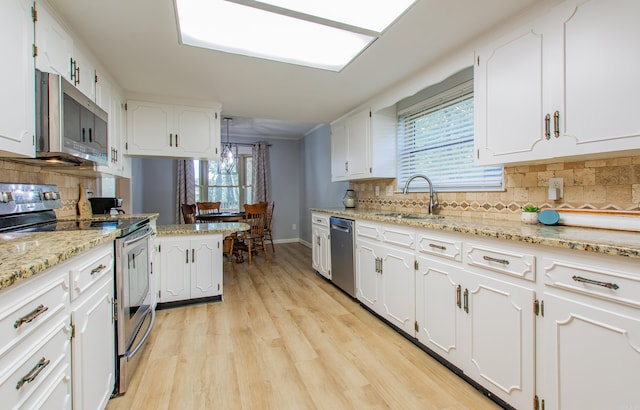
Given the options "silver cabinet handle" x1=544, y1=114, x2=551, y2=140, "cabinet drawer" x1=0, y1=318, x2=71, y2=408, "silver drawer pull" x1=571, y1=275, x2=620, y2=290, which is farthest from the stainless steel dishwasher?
"cabinet drawer" x1=0, y1=318, x2=71, y2=408

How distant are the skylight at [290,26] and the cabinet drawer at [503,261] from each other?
1.42 metres

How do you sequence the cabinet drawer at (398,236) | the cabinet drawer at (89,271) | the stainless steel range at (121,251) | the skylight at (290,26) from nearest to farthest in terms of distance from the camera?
the cabinet drawer at (89,271) < the stainless steel range at (121,251) < the skylight at (290,26) < the cabinet drawer at (398,236)

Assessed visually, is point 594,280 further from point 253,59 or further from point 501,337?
point 253,59

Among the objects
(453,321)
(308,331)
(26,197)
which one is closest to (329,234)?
(308,331)

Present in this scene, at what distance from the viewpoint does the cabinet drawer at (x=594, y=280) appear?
39.9 inches

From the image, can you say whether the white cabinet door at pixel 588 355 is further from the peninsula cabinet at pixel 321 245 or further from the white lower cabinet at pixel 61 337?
the peninsula cabinet at pixel 321 245

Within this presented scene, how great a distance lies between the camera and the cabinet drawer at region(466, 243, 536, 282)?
52.5 inches

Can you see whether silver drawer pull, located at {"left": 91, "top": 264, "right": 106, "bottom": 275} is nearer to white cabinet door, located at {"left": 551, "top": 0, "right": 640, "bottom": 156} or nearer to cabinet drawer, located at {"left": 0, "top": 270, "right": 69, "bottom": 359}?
cabinet drawer, located at {"left": 0, "top": 270, "right": 69, "bottom": 359}

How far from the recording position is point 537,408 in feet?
4.28

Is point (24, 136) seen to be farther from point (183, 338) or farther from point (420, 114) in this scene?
point (420, 114)

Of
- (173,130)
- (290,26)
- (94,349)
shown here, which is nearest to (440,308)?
(94,349)

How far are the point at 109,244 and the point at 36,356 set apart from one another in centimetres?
73

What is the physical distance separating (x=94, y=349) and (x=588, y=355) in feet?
6.67

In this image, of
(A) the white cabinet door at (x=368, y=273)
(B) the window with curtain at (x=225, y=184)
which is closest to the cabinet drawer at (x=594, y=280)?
(A) the white cabinet door at (x=368, y=273)
